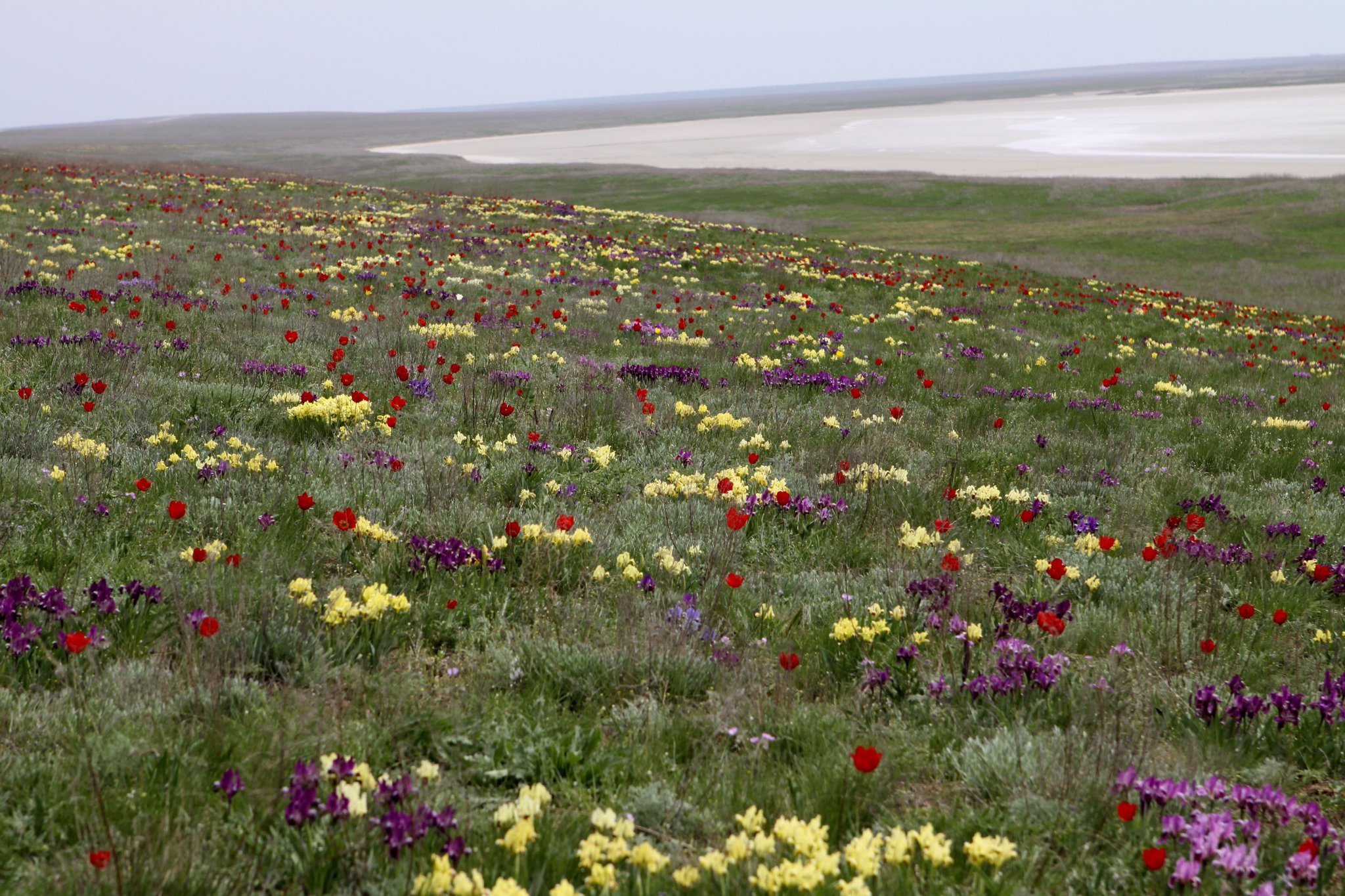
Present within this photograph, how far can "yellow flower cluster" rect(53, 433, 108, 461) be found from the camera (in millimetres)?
5536

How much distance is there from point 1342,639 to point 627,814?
4.26 metres

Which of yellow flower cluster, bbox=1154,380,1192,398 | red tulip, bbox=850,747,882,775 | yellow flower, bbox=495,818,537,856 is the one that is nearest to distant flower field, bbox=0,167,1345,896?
yellow flower, bbox=495,818,537,856

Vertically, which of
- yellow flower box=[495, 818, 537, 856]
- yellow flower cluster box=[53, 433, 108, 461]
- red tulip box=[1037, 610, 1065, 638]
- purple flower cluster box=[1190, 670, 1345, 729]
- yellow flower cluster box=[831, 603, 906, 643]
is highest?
yellow flower cluster box=[53, 433, 108, 461]

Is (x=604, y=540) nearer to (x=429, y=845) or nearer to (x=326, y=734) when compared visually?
(x=326, y=734)

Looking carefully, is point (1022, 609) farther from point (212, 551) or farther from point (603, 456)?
point (212, 551)

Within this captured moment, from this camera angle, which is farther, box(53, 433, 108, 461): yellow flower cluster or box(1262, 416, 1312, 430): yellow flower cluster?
box(1262, 416, 1312, 430): yellow flower cluster

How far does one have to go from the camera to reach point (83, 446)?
18.3ft

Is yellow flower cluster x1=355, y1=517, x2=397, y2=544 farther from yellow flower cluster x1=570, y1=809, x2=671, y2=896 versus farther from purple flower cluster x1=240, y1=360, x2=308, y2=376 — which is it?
purple flower cluster x1=240, y1=360, x2=308, y2=376

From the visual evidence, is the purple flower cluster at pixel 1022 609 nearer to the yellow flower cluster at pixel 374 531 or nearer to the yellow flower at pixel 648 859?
the yellow flower at pixel 648 859

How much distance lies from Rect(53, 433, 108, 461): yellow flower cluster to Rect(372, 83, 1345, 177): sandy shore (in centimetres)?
8428

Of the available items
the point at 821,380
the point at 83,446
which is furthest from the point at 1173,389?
the point at 83,446

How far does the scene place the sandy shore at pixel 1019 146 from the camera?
87688 millimetres

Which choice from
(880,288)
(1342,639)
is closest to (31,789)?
(1342,639)

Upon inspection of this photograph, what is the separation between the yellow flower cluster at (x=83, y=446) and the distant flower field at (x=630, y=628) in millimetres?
28
